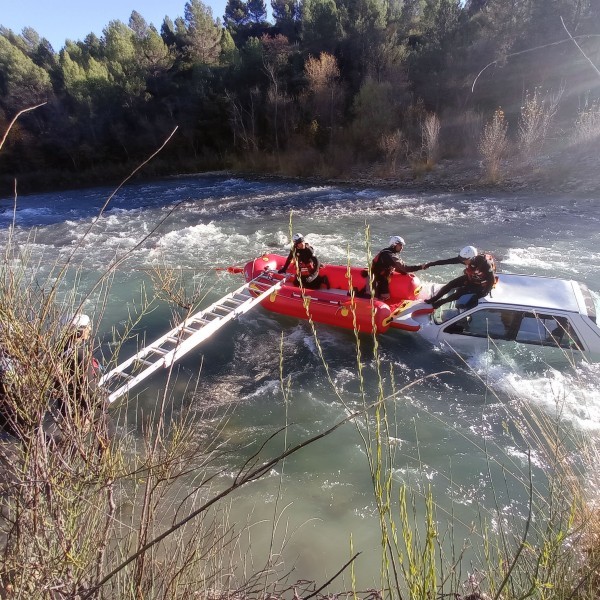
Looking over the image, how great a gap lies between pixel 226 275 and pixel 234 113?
76.5 feet

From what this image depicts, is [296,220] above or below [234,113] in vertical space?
below

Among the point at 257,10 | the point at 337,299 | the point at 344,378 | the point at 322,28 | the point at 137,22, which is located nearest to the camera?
the point at 344,378

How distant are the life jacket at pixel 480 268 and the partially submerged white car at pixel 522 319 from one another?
0.25m

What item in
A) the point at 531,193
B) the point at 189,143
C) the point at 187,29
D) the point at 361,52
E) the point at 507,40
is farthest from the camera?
the point at 187,29

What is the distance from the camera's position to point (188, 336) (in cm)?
661

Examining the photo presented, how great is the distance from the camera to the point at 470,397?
19.5ft

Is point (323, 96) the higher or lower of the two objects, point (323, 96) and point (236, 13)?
the lower

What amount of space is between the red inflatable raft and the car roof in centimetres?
142

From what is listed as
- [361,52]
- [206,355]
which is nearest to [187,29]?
[361,52]

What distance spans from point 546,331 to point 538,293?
1.94 ft

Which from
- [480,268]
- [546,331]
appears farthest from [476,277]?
[546,331]

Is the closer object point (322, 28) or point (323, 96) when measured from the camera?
point (323, 96)

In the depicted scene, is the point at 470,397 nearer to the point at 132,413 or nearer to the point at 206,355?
the point at 206,355

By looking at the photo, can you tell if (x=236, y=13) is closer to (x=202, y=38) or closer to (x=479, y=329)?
(x=202, y=38)
